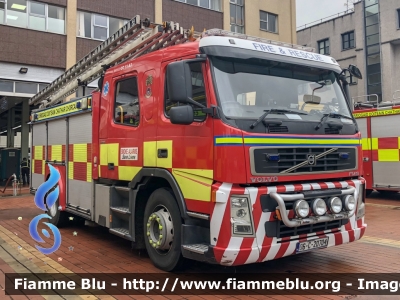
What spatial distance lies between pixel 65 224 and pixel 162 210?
396 centimetres

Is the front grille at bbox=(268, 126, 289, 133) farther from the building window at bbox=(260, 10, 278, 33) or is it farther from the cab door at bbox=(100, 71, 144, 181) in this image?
the building window at bbox=(260, 10, 278, 33)

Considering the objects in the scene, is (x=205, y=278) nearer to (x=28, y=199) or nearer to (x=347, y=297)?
(x=347, y=297)

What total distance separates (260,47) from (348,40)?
34.1 meters

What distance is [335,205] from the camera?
4.65 meters

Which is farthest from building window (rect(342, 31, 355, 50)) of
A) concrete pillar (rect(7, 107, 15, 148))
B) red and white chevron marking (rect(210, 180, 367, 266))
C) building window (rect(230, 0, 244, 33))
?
red and white chevron marking (rect(210, 180, 367, 266))

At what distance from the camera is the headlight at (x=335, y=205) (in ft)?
15.1

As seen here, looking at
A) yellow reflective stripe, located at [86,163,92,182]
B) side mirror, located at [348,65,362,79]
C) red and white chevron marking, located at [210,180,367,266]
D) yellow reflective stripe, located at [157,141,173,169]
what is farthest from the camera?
yellow reflective stripe, located at [86,163,92,182]

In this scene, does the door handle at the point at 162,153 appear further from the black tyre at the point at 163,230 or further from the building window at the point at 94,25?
the building window at the point at 94,25

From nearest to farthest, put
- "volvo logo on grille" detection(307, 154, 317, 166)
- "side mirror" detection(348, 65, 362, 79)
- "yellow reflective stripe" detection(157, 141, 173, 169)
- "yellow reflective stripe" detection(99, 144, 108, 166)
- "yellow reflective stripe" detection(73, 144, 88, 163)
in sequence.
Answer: "volvo logo on grille" detection(307, 154, 317, 166) → "yellow reflective stripe" detection(157, 141, 173, 169) → "side mirror" detection(348, 65, 362, 79) → "yellow reflective stripe" detection(99, 144, 108, 166) → "yellow reflective stripe" detection(73, 144, 88, 163)

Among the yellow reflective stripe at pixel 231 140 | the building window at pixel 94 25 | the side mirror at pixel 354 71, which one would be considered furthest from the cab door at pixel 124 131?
the building window at pixel 94 25

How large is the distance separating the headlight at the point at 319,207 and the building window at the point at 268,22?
75.4 ft

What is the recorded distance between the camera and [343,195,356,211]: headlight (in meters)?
4.78

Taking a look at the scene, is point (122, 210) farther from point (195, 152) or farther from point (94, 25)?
point (94, 25)

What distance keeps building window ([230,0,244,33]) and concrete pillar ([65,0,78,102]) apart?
31.7ft
